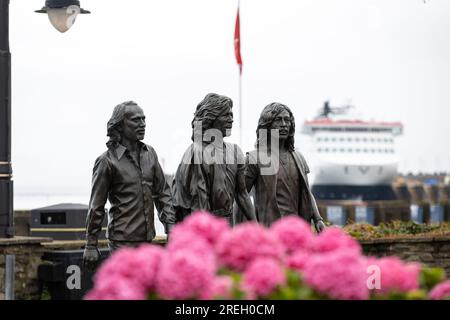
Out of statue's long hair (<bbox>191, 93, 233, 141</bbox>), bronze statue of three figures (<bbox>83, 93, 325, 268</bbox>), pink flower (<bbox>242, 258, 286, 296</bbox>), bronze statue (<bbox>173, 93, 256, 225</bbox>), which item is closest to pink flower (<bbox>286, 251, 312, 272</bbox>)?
pink flower (<bbox>242, 258, 286, 296</bbox>)

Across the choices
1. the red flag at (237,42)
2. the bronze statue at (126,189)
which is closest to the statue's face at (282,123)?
the bronze statue at (126,189)

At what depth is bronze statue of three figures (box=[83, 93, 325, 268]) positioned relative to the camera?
9766 mm

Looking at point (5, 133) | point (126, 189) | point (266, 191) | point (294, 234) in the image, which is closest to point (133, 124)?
point (126, 189)

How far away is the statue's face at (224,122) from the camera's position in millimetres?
10422

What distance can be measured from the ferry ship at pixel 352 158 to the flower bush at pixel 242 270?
249ft

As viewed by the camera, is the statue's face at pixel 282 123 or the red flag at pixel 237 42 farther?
the red flag at pixel 237 42

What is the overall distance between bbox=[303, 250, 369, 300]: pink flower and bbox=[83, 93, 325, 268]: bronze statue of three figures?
6.08 meters

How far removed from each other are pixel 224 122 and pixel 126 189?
1.31 metres

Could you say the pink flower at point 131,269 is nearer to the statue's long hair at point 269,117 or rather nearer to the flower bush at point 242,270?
the flower bush at point 242,270

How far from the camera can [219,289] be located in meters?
3.65

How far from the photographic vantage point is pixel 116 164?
32.1 feet

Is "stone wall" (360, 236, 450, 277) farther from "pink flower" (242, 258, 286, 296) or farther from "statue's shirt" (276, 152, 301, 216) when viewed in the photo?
"pink flower" (242, 258, 286, 296)
